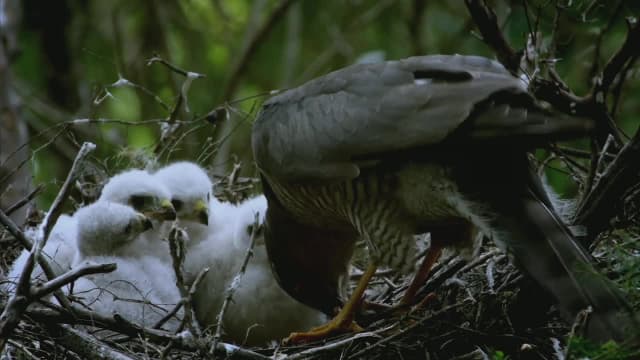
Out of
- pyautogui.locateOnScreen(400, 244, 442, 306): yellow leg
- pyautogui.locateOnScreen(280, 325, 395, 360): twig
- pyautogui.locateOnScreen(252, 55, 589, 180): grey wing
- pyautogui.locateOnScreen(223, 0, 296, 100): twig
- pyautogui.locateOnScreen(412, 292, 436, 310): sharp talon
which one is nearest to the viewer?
pyautogui.locateOnScreen(252, 55, 589, 180): grey wing

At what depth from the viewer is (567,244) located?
3.25 m

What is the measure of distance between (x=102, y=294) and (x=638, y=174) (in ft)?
7.25

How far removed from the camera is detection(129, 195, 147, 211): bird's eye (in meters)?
4.57

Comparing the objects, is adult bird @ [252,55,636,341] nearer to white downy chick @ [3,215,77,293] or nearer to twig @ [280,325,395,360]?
twig @ [280,325,395,360]

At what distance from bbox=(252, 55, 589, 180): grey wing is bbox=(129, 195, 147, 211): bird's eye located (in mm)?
776

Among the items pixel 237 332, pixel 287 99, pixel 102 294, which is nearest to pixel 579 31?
pixel 287 99

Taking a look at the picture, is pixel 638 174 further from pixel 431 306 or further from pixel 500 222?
pixel 431 306

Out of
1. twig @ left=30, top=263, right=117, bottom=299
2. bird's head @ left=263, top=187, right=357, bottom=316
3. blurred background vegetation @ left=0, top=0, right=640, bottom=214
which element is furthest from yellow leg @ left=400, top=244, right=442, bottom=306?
blurred background vegetation @ left=0, top=0, right=640, bottom=214

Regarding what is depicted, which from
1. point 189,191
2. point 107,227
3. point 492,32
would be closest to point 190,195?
point 189,191

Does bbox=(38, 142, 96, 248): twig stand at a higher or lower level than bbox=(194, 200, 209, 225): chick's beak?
higher

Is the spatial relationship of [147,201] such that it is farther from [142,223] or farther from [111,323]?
[111,323]

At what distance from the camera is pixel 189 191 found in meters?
4.68

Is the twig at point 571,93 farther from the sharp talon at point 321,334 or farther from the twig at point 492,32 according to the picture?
the sharp talon at point 321,334

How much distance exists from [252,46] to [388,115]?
3.94 meters
